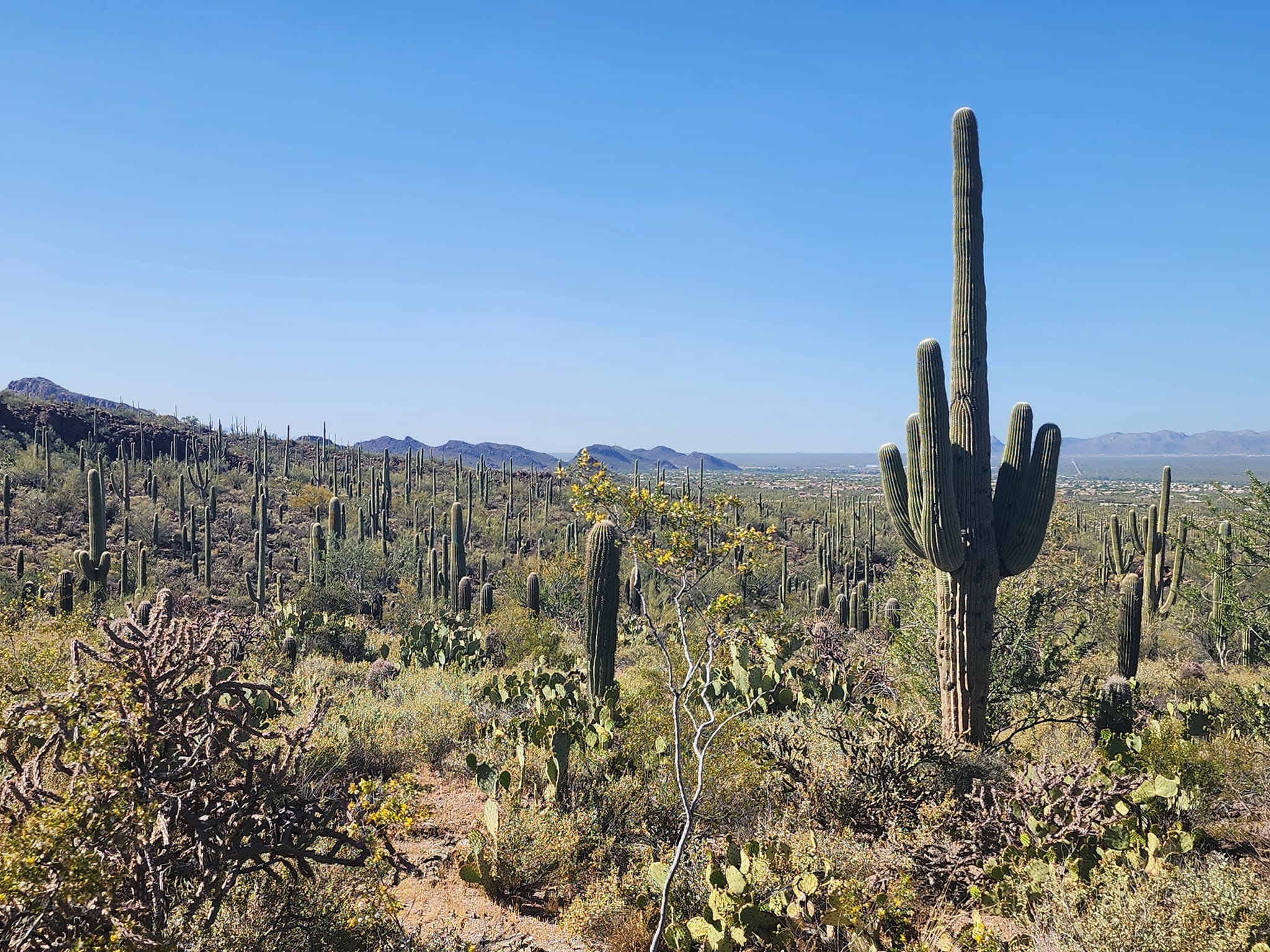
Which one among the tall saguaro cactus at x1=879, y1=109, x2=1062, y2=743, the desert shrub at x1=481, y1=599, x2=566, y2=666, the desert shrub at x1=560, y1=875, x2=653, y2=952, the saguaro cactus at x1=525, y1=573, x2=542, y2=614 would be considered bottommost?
the desert shrub at x1=481, y1=599, x2=566, y2=666

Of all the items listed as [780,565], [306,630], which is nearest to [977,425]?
[306,630]

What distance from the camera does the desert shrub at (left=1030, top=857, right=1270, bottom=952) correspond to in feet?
A: 12.1

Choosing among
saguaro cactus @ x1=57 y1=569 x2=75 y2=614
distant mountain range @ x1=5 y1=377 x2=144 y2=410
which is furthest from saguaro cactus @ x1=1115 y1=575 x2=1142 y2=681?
distant mountain range @ x1=5 y1=377 x2=144 y2=410

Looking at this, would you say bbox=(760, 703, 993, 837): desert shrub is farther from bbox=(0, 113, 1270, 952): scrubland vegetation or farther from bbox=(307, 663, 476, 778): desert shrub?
bbox=(307, 663, 476, 778): desert shrub

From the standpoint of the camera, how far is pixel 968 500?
286 inches

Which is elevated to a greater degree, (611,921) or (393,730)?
(611,921)

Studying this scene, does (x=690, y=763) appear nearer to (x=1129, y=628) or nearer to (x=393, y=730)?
(x=393, y=730)

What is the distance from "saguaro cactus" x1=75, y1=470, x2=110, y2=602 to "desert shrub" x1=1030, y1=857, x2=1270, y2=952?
18.6 m

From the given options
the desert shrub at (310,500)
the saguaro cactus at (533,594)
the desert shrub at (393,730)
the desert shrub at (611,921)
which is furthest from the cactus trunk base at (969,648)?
the desert shrub at (310,500)

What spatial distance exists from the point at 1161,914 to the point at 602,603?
7.21 meters

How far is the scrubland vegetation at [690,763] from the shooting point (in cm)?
346

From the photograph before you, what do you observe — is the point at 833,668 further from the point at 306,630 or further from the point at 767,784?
the point at 306,630

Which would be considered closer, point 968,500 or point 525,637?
point 968,500

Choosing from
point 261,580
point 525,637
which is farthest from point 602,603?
point 261,580
